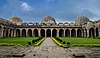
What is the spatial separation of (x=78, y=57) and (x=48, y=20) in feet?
204

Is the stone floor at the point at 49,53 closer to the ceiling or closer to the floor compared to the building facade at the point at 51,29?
closer to the floor

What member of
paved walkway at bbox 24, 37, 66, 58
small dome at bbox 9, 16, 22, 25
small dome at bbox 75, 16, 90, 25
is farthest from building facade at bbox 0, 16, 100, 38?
paved walkway at bbox 24, 37, 66, 58

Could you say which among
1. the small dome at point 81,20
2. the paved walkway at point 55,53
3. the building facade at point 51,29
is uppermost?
the small dome at point 81,20

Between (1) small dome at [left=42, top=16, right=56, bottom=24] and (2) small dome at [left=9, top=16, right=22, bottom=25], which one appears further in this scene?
(2) small dome at [left=9, top=16, right=22, bottom=25]

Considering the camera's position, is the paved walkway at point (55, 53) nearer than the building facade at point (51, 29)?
Yes

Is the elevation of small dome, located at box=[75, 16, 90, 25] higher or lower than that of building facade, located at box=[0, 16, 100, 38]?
higher

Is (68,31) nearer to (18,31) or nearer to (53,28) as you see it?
(53,28)

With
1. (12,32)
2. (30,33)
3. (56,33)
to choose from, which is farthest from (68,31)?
(12,32)

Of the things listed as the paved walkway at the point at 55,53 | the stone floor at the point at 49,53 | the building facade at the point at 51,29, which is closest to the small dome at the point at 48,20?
the building facade at the point at 51,29

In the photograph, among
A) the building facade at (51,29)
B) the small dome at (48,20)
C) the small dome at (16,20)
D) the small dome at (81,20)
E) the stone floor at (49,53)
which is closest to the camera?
the stone floor at (49,53)

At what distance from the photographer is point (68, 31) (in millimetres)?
67500

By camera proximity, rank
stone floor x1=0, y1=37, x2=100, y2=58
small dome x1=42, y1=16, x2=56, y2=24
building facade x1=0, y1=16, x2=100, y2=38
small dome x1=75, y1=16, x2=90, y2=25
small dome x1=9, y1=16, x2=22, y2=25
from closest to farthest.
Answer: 1. stone floor x1=0, y1=37, x2=100, y2=58
2. building facade x1=0, y1=16, x2=100, y2=38
3. small dome x1=75, y1=16, x2=90, y2=25
4. small dome x1=42, y1=16, x2=56, y2=24
5. small dome x1=9, y1=16, x2=22, y2=25

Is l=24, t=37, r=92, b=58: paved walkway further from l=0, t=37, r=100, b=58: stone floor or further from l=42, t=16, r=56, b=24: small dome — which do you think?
l=42, t=16, r=56, b=24: small dome

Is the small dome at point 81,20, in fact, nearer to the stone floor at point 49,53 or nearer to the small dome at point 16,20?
the small dome at point 16,20
